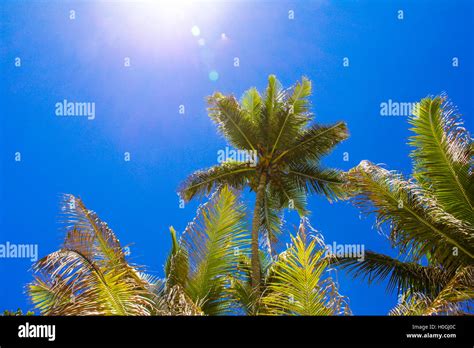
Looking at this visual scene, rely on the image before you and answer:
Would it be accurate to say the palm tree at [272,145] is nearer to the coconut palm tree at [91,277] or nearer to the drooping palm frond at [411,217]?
the drooping palm frond at [411,217]

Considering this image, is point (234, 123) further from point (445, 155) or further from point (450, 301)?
point (450, 301)

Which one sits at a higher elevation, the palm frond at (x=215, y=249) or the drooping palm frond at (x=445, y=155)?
the drooping palm frond at (x=445, y=155)

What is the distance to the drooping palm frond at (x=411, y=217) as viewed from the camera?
535 inches

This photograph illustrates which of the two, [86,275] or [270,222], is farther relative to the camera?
[270,222]

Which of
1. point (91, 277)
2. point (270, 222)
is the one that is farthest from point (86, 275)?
point (270, 222)

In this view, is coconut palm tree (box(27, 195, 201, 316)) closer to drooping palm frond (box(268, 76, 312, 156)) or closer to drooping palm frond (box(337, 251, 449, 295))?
drooping palm frond (box(337, 251, 449, 295))

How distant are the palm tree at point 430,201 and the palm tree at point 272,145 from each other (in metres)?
8.72

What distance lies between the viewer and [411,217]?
45.9ft

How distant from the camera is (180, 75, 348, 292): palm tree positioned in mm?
23391

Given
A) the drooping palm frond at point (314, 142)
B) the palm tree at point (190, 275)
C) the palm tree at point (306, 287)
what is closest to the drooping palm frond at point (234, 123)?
the drooping palm frond at point (314, 142)

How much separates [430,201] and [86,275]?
30.9ft

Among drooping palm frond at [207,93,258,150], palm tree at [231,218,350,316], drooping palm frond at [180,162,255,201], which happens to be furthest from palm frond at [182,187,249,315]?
drooping palm frond at [180,162,255,201]
